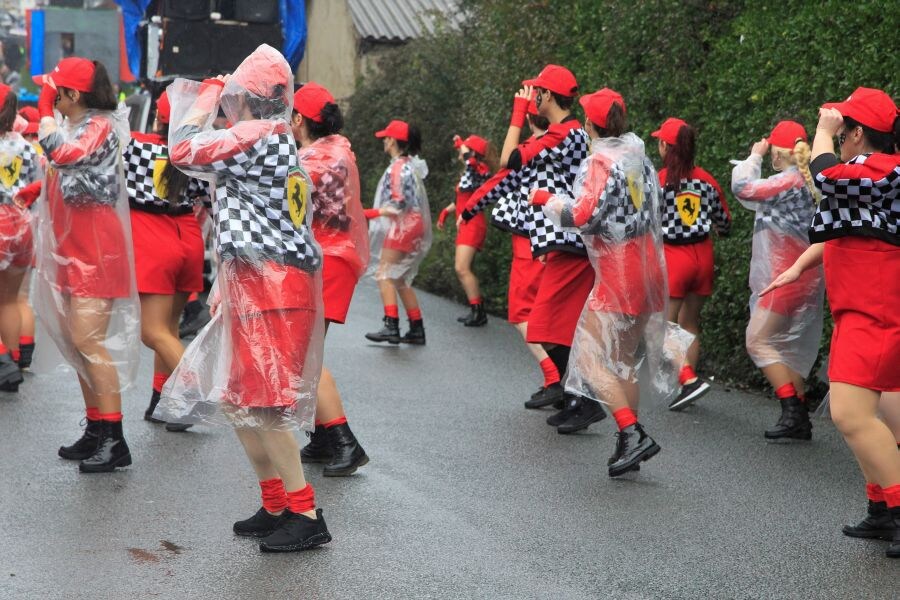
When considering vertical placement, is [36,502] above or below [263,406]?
below

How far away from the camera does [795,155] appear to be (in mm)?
7406

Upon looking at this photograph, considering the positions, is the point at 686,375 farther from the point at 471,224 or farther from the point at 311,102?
the point at 471,224

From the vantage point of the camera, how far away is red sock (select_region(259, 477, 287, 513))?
5.42 m

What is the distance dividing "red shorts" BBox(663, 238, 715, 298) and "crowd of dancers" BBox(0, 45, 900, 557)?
20 mm

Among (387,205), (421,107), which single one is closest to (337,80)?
(421,107)

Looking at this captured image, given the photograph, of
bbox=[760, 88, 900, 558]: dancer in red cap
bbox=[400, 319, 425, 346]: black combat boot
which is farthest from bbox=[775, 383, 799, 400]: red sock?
bbox=[400, 319, 425, 346]: black combat boot

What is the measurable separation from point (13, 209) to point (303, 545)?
430 cm

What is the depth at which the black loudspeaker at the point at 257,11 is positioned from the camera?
1758 cm

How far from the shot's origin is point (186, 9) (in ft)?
56.2

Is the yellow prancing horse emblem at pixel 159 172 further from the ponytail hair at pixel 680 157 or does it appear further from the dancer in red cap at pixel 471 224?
the dancer in red cap at pixel 471 224

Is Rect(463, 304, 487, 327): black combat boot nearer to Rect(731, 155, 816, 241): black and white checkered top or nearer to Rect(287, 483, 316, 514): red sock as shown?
Rect(731, 155, 816, 241): black and white checkered top

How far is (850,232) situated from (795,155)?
2.23 meters

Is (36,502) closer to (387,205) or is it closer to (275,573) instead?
(275,573)

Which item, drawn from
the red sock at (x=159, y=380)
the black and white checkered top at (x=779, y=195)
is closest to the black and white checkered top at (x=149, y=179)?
the red sock at (x=159, y=380)
